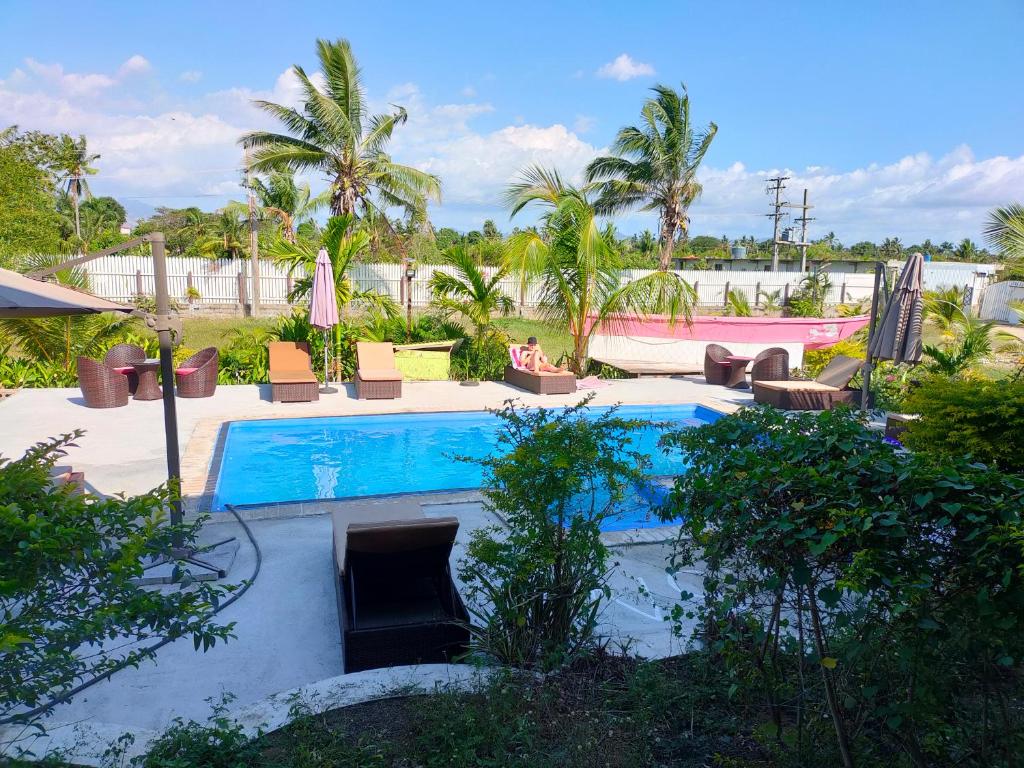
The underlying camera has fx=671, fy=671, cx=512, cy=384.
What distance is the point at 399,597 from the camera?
4160 mm

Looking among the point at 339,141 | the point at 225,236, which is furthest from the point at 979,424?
the point at 225,236

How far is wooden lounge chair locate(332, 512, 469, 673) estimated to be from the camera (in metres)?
3.69

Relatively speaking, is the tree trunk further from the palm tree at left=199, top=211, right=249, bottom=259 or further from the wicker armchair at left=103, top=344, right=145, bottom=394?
the palm tree at left=199, top=211, right=249, bottom=259

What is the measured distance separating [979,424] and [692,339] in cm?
1198

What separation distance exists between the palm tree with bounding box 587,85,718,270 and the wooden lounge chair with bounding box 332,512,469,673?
765 inches

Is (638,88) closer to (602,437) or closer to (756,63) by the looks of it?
(756,63)

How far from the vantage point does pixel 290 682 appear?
3.70 metres

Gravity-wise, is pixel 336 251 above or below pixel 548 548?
above

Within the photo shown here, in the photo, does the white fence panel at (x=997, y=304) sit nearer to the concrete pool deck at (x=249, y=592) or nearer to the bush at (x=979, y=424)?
the bush at (x=979, y=424)

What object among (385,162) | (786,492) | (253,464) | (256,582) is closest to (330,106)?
(385,162)

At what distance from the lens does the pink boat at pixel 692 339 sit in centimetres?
1700

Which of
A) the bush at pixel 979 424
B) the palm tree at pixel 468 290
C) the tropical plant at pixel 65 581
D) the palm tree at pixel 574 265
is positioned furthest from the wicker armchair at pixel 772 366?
the tropical plant at pixel 65 581

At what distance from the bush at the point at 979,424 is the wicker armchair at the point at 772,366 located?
24.5ft

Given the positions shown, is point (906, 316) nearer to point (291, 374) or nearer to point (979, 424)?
point (979, 424)
